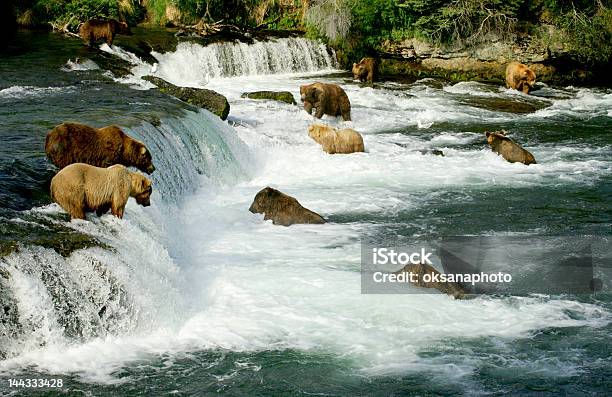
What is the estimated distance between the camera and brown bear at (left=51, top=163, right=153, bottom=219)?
26.0 ft

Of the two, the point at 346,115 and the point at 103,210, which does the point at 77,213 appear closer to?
the point at 103,210

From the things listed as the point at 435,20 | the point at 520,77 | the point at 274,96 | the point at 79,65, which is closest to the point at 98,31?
the point at 79,65

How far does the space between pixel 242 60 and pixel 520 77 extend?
8204mm

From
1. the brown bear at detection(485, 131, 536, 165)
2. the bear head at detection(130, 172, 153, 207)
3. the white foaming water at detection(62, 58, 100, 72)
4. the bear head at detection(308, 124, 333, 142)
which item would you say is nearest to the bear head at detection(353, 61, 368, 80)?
the white foaming water at detection(62, 58, 100, 72)

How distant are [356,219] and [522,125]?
28.1 ft

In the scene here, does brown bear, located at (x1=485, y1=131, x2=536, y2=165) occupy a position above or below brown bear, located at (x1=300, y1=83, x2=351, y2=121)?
below

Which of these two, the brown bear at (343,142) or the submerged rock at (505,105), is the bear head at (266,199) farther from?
the submerged rock at (505,105)

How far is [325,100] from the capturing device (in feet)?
59.5

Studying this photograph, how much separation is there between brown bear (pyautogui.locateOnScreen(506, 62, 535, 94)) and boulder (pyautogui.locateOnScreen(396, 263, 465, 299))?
15.3 metres

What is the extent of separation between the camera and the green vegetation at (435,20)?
2436 cm

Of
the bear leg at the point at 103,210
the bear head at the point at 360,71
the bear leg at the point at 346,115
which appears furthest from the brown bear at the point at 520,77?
the bear leg at the point at 103,210

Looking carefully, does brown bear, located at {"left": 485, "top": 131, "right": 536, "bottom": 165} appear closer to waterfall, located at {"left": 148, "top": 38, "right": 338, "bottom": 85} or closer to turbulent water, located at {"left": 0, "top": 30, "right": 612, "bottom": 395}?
turbulent water, located at {"left": 0, "top": 30, "right": 612, "bottom": 395}

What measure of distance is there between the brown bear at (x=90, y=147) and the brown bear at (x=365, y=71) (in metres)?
14.5

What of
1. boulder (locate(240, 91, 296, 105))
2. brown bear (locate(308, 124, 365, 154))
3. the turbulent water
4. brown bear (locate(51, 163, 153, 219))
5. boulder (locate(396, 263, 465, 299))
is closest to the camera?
the turbulent water
